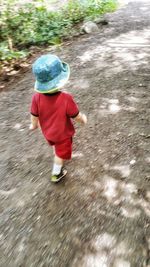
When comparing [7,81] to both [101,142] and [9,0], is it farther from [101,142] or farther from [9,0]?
[9,0]

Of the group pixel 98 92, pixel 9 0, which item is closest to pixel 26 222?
pixel 98 92

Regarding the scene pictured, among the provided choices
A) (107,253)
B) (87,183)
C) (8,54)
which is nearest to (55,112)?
(87,183)

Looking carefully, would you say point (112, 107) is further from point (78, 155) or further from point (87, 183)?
point (87, 183)

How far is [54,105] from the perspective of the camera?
10.6 feet

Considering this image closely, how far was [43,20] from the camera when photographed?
9.43m

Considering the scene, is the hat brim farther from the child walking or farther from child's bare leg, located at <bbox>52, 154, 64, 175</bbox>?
child's bare leg, located at <bbox>52, 154, 64, 175</bbox>

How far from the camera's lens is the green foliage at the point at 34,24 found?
844cm

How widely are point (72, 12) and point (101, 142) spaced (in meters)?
7.01

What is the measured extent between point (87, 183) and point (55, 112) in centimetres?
92

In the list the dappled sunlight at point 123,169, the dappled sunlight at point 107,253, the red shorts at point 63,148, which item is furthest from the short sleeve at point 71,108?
the dappled sunlight at point 107,253

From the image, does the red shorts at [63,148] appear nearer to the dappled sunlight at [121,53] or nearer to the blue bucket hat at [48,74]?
the blue bucket hat at [48,74]

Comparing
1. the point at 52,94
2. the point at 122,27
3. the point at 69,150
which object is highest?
the point at 52,94

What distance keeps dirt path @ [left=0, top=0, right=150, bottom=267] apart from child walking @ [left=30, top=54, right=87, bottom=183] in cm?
50

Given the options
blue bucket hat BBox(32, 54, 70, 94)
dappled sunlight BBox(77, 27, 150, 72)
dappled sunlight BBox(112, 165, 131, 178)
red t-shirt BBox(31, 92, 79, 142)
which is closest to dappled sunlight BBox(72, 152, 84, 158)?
dappled sunlight BBox(112, 165, 131, 178)
